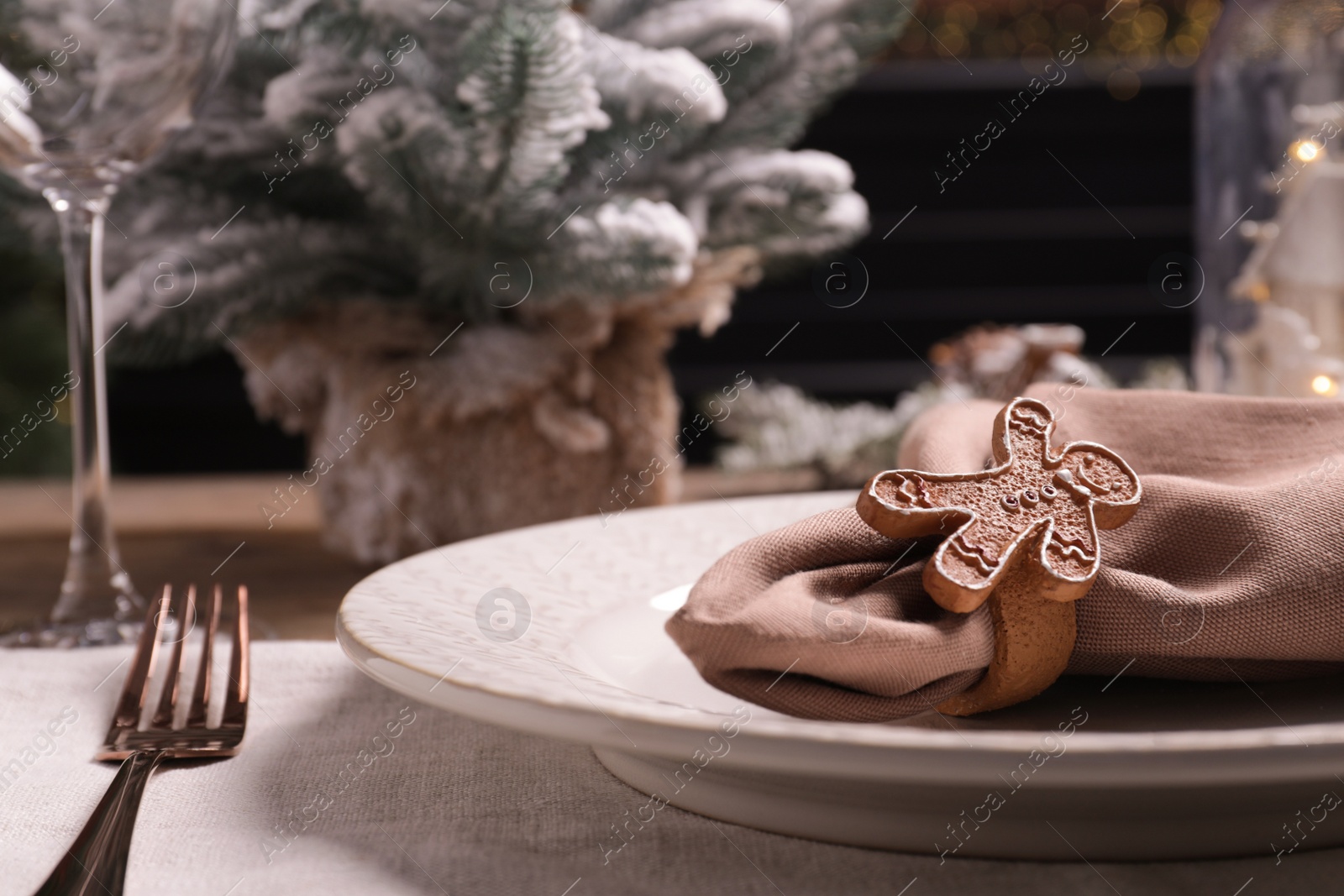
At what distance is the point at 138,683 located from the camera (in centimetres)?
44

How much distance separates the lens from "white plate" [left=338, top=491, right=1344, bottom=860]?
243 mm

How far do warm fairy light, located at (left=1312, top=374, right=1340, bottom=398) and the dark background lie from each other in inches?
63.5

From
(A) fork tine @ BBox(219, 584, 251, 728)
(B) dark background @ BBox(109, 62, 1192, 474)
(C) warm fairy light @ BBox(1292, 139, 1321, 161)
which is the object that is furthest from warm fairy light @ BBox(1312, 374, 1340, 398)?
(B) dark background @ BBox(109, 62, 1192, 474)

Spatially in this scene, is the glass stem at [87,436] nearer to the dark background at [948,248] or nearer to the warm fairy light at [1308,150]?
the warm fairy light at [1308,150]

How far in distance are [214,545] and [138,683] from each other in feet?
1.59

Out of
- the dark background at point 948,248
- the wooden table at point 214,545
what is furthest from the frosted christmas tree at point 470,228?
the dark background at point 948,248

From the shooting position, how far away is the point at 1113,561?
14.2 inches

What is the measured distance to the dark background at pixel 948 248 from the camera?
226cm

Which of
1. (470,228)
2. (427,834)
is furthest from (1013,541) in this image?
(470,228)

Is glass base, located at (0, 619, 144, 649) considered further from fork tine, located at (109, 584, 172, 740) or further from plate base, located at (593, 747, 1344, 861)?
plate base, located at (593, 747, 1344, 861)

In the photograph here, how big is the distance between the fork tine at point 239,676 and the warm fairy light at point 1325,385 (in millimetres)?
559

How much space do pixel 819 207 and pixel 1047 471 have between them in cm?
48

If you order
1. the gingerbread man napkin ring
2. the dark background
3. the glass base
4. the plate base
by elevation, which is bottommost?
the dark background

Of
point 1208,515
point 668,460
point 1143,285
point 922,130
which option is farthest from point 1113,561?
point 1143,285
